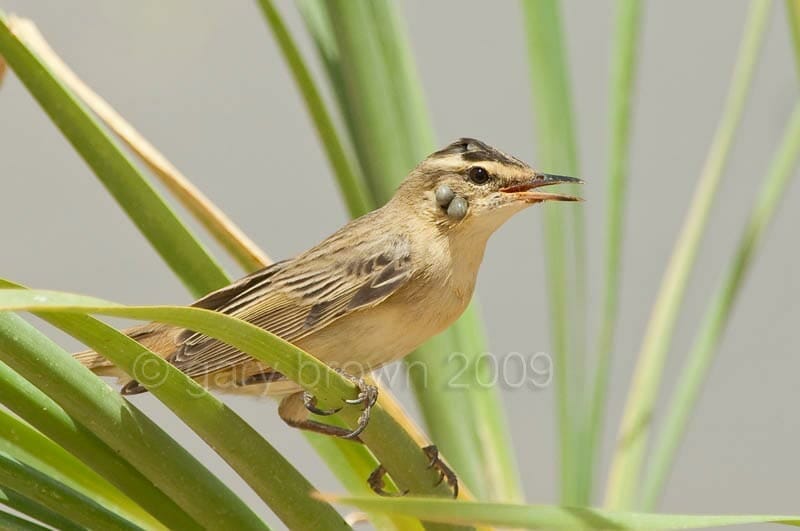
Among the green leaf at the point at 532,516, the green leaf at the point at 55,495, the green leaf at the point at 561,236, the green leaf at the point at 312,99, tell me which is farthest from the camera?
the green leaf at the point at 561,236

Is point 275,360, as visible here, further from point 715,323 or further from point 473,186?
point 715,323

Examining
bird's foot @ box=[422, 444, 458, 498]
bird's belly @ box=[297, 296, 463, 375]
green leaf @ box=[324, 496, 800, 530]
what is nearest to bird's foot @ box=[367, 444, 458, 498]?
bird's foot @ box=[422, 444, 458, 498]

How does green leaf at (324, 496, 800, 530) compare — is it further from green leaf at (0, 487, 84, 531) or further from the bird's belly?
the bird's belly

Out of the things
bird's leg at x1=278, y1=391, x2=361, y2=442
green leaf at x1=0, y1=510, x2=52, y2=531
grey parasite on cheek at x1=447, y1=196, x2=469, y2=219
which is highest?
green leaf at x1=0, y1=510, x2=52, y2=531

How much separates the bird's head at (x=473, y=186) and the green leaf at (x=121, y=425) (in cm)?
66

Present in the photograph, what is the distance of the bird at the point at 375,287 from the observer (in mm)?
1588

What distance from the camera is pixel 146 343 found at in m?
1.74

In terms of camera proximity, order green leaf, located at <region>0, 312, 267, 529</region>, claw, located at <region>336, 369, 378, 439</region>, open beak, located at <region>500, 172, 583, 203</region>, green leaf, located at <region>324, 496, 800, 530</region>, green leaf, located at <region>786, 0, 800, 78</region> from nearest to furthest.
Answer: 1. green leaf, located at <region>324, 496, 800, 530</region>
2. green leaf, located at <region>0, 312, 267, 529</region>
3. claw, located at <region>336, 369, 378, 439</region>
4. green leaf, located at <region>786, 0, 800, 78</region>
5. open beak, located at <region>500, 172, 583, 203</region>

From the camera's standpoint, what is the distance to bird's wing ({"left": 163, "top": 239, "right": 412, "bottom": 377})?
160cm

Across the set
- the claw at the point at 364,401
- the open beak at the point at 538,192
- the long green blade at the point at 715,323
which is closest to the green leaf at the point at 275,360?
the claw at the point at 364,401

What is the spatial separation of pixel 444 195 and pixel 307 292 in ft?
0.86

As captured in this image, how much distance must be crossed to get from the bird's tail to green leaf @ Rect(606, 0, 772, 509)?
0.85m

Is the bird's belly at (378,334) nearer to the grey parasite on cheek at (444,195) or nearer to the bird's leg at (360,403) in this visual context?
the bird's leg at (360,403)

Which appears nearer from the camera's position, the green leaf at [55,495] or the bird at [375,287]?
the green leaf at [55,495]
